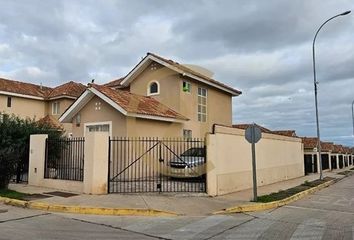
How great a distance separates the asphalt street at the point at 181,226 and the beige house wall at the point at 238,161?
3298 millimetres

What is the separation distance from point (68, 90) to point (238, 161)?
71.7ft

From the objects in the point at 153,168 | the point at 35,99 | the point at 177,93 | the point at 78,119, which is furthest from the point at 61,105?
the point at 153,168

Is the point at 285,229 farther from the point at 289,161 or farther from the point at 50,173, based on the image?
the point at 289,161

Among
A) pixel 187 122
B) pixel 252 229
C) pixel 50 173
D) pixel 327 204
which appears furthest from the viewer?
pixel 187 122

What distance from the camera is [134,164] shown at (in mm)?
17438

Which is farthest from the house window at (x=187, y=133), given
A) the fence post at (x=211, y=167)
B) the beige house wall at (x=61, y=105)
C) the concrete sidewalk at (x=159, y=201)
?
the beige house wall at (x=61, y=105)

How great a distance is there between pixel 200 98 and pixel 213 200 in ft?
37.3

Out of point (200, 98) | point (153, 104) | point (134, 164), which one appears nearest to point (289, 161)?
point (200, 98)

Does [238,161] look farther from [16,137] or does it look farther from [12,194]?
[16,137]

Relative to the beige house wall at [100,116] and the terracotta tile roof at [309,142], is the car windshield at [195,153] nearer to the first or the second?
the beige house wall at [100,116]

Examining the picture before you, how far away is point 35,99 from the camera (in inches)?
1374

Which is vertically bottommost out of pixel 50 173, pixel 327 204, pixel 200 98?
pixel 327 204

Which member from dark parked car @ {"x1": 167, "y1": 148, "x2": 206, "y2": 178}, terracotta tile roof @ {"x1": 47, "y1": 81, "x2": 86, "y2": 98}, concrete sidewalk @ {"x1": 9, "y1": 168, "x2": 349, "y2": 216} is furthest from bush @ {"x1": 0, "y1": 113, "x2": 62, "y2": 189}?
terracotta tile roof @ {"x1": 47, "y1": 81, "x2": 86, "y2": 98}

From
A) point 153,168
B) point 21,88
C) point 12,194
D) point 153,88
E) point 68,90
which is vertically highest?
point 21,88
